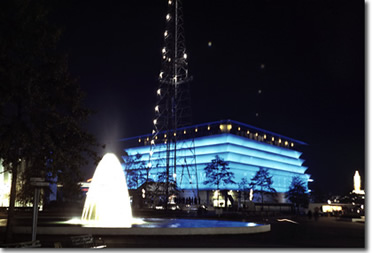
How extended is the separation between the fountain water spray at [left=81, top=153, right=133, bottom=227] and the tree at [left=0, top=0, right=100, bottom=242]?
23.9 feet

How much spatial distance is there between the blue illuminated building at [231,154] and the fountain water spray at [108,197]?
5954 centimetres

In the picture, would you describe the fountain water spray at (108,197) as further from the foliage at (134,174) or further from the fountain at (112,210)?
the foliage at (134,174)

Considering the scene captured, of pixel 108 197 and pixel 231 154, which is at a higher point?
pixel 231 154

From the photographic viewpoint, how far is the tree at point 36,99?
585 inches

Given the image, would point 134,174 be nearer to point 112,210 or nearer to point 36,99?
point 112,210

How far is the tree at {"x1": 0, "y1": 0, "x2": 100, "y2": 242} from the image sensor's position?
14852mm

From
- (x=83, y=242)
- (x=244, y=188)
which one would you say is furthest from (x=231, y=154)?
(x=83, y=242)

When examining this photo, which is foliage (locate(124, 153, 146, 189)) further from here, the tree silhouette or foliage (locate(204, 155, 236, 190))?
the tree silhouette

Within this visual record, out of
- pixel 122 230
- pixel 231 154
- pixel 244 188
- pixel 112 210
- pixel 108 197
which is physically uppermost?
pixel 231 154

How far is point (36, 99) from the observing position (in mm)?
15406

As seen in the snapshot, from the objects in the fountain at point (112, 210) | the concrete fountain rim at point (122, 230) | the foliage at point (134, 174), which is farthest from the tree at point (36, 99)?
the foliage at point (134, 174)

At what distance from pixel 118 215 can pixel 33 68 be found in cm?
1159

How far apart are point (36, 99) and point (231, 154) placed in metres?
85.1

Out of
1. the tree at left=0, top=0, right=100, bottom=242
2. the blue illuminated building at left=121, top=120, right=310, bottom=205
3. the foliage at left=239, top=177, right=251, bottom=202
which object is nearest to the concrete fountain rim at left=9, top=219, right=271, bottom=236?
the tree at left=0, top=0, right=100, bottom=242
